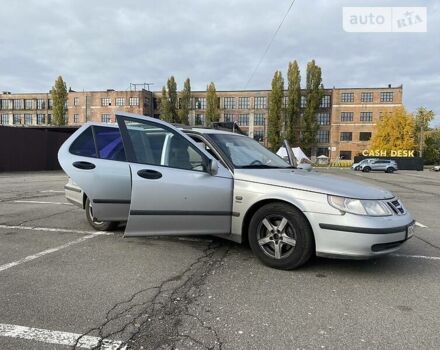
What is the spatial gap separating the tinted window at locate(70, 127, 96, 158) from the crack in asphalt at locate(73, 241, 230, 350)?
230 centimetres

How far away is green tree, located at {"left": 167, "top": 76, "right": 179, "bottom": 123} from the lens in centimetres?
7819

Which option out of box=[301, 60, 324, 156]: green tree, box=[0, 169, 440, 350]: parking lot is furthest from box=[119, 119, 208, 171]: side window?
box=[301, 60, 324, 156]: green tree

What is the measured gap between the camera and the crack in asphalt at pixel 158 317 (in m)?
2.88

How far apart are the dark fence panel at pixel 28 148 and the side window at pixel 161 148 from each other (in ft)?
74.5

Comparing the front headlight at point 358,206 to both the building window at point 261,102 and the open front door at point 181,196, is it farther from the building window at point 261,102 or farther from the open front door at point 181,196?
the building window at point 261,102

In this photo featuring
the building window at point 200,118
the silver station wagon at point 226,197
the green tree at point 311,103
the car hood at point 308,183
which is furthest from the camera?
the building window at point 200,118

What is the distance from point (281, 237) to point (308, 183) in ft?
2.29

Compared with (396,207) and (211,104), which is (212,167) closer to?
(396,207)

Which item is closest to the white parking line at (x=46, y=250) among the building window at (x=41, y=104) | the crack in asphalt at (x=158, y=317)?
the crack in asphalt at (x=158, y=317)

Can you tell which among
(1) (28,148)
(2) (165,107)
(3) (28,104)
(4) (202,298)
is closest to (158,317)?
(4) (202,298)

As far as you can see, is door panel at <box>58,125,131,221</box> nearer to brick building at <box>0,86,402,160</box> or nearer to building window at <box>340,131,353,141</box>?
brick building at <box>0,86,402,160</box>

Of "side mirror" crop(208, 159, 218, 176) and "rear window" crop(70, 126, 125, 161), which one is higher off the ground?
"rear window" crop(70, 126, 125, 161)

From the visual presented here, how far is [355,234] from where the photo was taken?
12.9 ft

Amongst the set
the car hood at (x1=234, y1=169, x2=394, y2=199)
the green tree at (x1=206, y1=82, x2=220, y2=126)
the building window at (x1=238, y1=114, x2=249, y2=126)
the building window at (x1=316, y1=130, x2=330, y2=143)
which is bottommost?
the car hood at (x1=234, y1=169, x2=394, y2=199)
